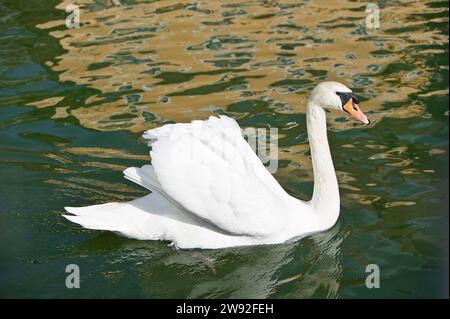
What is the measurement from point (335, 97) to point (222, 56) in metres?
4.92

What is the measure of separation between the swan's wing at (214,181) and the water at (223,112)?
0.32 m

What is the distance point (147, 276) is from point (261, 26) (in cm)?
694

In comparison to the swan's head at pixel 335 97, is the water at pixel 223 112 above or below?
below

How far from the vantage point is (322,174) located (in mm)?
7309

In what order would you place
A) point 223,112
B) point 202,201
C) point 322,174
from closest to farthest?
point 202,201, point 322,174, point 223,112

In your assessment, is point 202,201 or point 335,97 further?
point 335,97

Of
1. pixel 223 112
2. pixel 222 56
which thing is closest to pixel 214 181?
pixel 223 112

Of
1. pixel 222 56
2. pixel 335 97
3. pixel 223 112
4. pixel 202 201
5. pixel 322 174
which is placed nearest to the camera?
pixel 202 201

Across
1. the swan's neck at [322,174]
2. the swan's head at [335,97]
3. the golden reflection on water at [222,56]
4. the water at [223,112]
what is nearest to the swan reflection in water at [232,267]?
the water at [223,112]

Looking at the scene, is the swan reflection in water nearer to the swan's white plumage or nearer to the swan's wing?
the swan's white plumage

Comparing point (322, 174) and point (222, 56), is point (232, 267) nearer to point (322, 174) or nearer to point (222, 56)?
point (322, 174)

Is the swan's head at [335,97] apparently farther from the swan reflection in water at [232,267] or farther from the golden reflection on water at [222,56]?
the golden reflection on water at [222,56]

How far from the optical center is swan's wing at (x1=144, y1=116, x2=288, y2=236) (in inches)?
268

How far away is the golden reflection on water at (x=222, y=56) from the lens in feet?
33.9
